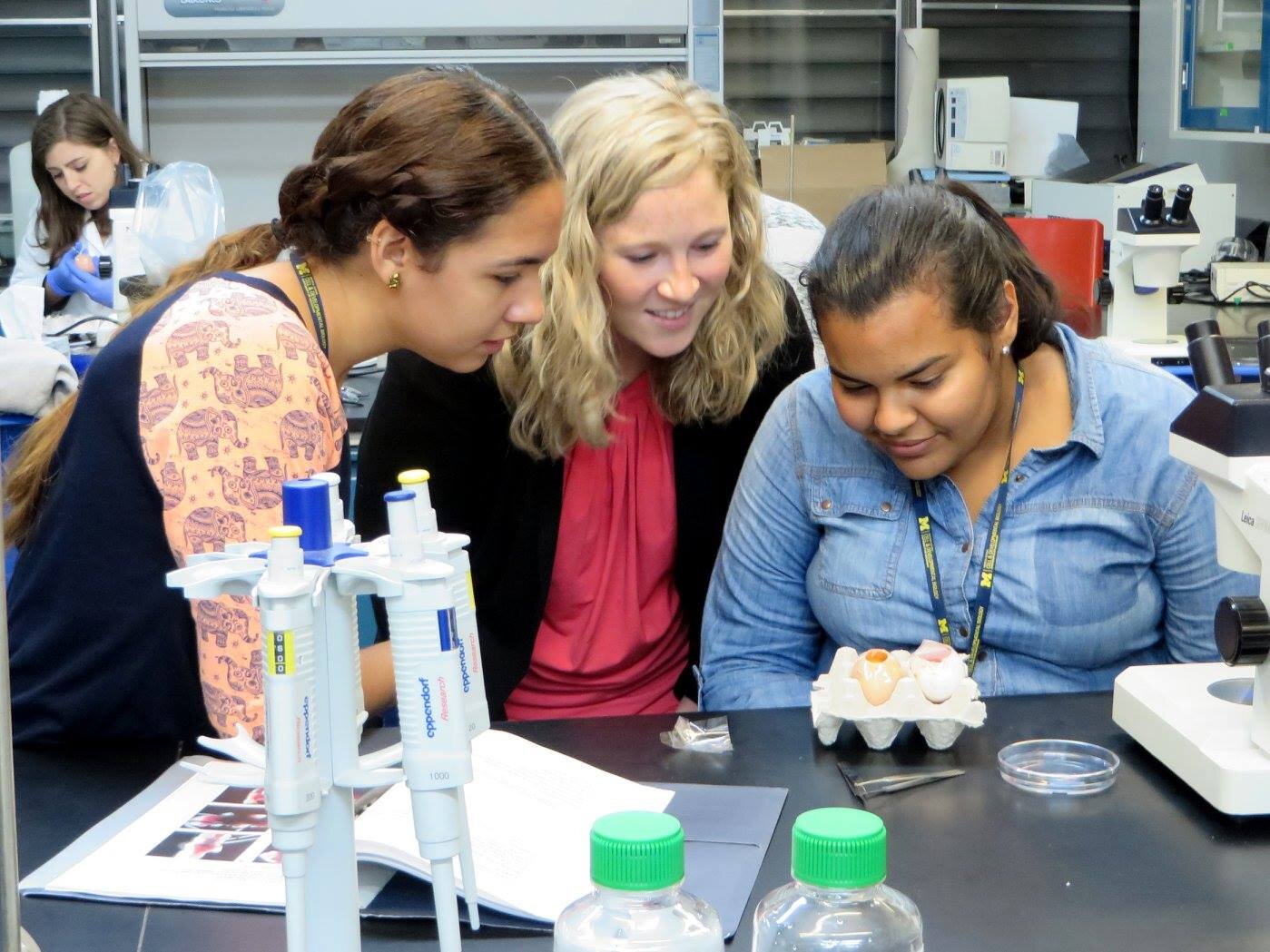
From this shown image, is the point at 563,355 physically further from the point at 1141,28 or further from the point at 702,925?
the point at 1141,28

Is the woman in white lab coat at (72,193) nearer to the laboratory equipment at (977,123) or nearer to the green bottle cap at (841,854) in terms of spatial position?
the laboratory equipment at (977,123)

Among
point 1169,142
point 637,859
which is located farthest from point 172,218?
point 1169,142

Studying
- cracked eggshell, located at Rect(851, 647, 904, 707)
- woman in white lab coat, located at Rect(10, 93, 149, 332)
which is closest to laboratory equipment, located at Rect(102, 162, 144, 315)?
woman in white lab coat, located at Rect(10, 93, 149, 332)

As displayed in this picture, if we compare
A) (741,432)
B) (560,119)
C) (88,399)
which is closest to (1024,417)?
(741,432)

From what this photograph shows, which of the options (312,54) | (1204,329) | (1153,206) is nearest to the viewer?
(1204,329)

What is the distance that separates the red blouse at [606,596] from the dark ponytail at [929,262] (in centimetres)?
40

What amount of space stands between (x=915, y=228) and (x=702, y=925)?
0.85 m

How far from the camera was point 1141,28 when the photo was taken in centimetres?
531

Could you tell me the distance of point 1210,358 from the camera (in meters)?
1.21

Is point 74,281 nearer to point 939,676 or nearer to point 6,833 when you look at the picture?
point 939,676

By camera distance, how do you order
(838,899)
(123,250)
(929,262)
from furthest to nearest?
(123,250), (929,262), (838,899)

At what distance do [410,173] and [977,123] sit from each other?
3.36 metres

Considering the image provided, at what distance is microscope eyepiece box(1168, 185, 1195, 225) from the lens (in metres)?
2.76

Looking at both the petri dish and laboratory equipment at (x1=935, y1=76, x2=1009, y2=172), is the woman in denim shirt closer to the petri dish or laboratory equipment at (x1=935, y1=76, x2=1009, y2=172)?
the petri dish
